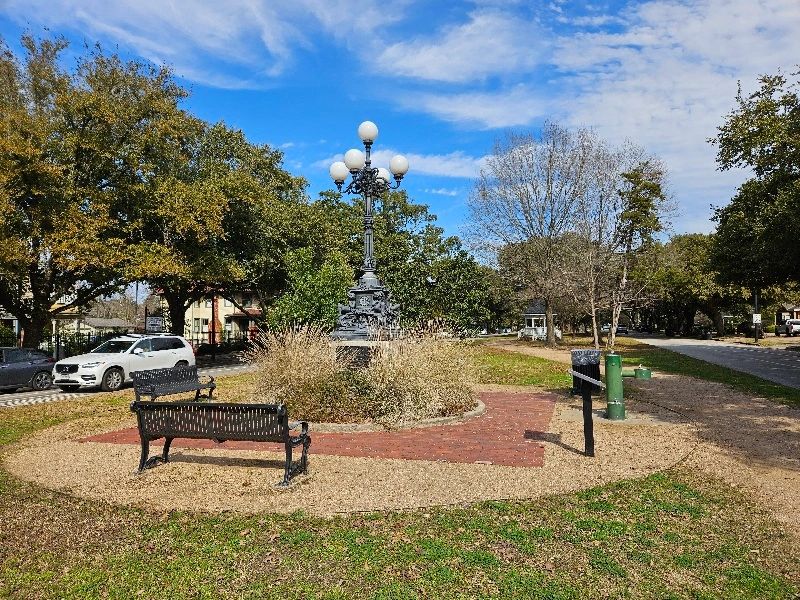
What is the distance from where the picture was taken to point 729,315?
64625 millimetres

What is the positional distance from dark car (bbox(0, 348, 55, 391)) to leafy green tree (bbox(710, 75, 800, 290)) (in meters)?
21.2

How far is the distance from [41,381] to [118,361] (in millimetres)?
2656

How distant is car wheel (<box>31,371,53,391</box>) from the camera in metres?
17.4

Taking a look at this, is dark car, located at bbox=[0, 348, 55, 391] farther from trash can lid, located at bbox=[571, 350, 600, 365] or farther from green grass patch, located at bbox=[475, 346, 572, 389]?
trash can lid, located at bbox=[571, 350, 600, 365]

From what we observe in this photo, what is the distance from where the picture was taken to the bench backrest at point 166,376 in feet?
33.4

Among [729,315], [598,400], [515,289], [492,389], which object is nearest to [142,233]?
[492,389]

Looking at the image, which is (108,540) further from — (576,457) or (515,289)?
(515,289)

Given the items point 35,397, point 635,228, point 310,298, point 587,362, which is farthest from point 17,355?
point 635,228

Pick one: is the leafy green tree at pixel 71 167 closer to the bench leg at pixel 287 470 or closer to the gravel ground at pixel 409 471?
the gravel ground at pixel 409 471

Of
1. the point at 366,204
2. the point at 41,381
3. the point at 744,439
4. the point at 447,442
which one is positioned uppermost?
the point at 366,204

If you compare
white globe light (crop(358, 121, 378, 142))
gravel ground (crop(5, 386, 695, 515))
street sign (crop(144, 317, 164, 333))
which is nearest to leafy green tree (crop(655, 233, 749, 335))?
street sign (crop(144, 317, 164, 333))

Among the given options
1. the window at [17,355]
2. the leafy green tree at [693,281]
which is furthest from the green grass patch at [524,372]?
the leafy green tree at [693,281]

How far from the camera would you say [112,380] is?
54.7ft

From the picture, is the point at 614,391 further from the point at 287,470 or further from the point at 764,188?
the point at 764,188
